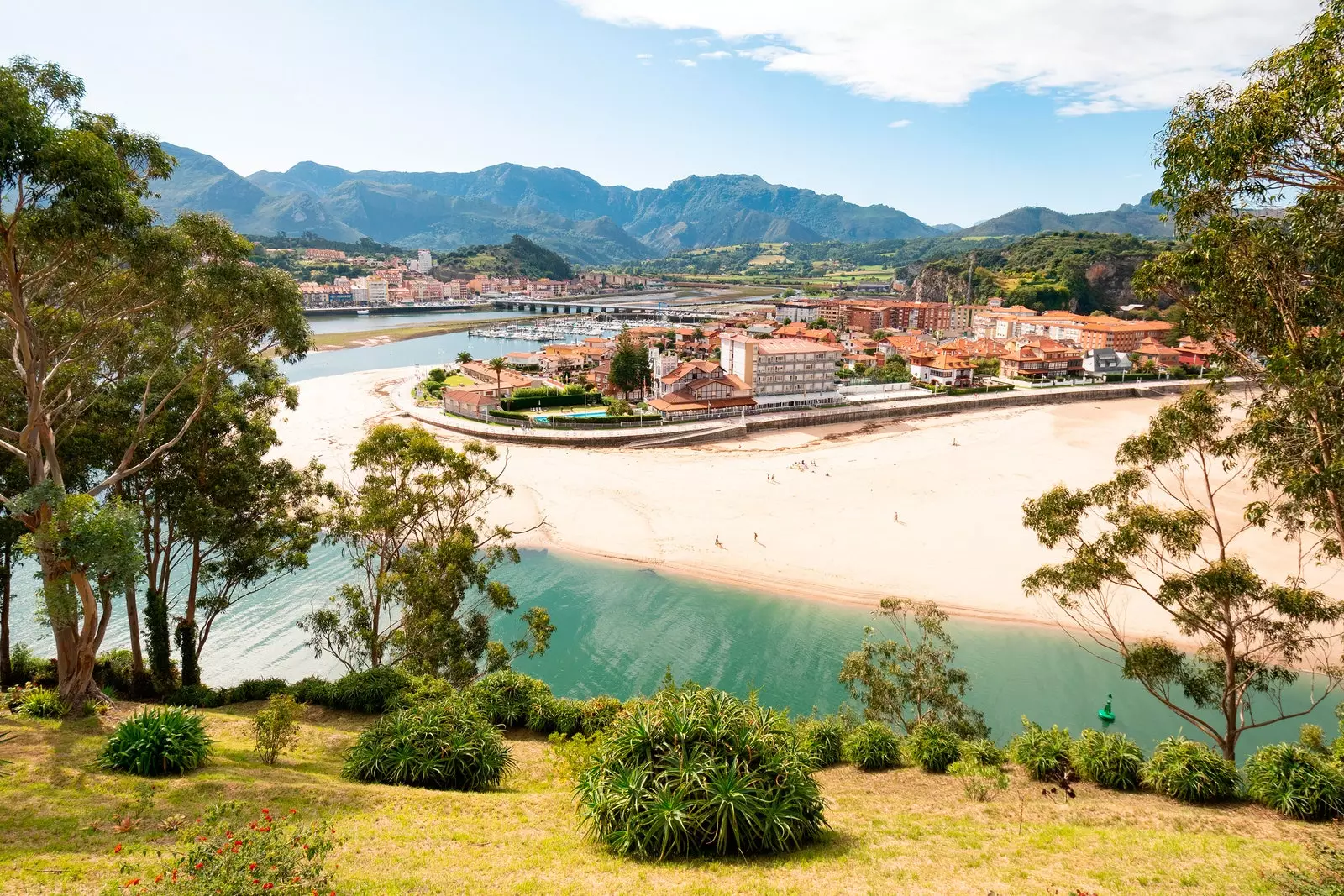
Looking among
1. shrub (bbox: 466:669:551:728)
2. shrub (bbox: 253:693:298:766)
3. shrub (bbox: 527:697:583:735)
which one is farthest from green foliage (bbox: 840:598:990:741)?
shrub (bbox: 253:693:298:766)

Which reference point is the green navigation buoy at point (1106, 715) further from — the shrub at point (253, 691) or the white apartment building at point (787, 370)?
the white apartment building at point (787, 370)

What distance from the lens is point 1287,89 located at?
28.7ft

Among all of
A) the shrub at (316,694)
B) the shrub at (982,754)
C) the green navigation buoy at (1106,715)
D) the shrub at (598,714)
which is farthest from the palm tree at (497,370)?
the shrub at (982,754)

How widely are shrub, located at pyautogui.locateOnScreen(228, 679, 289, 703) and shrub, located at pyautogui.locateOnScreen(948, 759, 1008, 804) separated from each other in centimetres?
1309

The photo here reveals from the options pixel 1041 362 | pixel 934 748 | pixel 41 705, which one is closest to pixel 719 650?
pixel 934 748

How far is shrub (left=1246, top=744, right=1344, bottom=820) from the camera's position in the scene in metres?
10.2

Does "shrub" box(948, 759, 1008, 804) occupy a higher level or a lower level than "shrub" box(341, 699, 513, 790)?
lower

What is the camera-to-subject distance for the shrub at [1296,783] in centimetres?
1025

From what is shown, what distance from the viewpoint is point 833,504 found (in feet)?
110

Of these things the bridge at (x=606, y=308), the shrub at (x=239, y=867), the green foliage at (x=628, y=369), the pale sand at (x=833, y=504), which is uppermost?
the bridge at (x=606, y=308)

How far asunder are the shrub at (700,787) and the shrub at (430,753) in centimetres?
231

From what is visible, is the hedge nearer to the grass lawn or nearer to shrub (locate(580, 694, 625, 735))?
shrub (locate(580, 694, 625, 735))

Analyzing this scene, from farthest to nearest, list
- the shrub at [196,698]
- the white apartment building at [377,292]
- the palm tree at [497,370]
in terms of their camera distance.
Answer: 1. the white apartment building at [377,292]
2. the palm tree at [497,370]
3. the shrub at [196,698]

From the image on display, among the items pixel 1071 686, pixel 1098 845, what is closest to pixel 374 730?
pixel 1098 845
